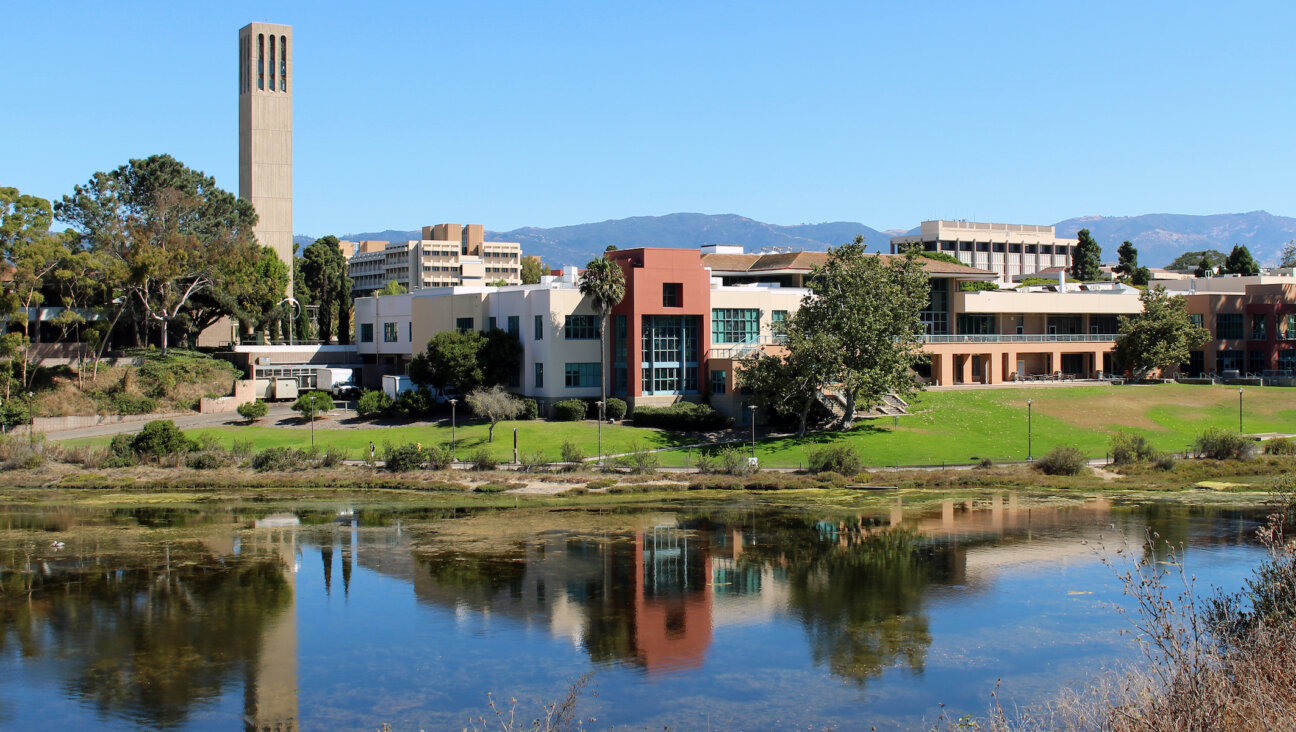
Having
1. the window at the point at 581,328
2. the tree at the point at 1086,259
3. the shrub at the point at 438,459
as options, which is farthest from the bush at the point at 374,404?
the tree at the point at 1086,259

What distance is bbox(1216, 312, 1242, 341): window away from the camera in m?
97.5

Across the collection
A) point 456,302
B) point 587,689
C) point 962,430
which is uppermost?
point 456,302

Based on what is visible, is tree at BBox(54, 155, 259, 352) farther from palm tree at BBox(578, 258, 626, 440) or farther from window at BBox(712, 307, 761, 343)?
window at BBox(712, 307, 761, 343)

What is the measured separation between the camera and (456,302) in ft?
273

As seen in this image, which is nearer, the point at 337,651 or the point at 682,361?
the point at 337,651

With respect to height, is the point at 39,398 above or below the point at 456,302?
below

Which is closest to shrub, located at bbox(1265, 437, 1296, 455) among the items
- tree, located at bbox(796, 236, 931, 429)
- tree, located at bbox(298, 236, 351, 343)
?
tree, located at bbox(796, 236, 931, 429)

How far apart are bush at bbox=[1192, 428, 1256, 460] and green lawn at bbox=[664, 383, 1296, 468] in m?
2.51

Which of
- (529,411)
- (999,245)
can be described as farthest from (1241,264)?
(529,411)

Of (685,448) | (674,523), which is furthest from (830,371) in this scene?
(674,523)

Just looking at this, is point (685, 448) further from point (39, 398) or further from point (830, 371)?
point (39, 398)

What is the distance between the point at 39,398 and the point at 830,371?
52.4 meters

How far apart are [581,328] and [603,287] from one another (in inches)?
190

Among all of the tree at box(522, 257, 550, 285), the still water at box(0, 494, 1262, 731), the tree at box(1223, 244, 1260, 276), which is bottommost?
the still water at box(0, 494, 1262, 731)
